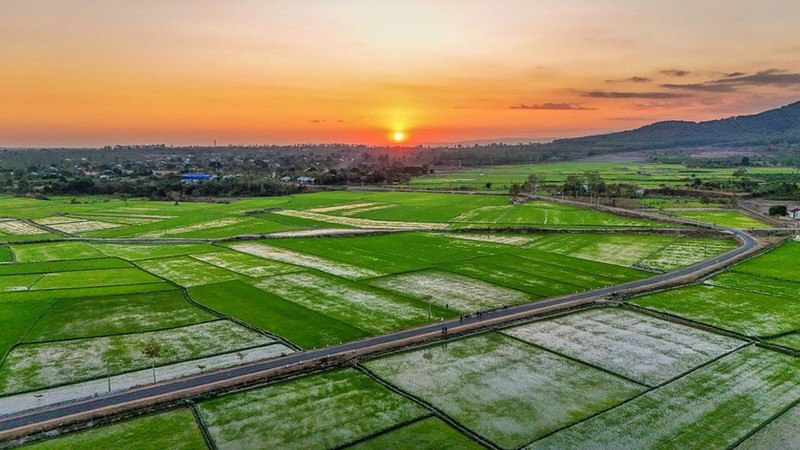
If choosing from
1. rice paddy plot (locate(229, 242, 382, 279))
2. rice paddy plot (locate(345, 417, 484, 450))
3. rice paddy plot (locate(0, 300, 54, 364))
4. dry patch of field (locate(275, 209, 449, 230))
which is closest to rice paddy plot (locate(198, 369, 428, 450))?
rice paddy plot (locate(345, 417, 484, 450))

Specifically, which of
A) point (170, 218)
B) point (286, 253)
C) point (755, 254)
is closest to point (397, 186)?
point (170, 218)

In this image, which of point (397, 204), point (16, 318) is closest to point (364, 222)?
point (397, 204)

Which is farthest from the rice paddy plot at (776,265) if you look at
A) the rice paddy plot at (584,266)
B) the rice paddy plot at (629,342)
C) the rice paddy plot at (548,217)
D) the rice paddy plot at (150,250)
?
the rice paddy plot at (150,250)

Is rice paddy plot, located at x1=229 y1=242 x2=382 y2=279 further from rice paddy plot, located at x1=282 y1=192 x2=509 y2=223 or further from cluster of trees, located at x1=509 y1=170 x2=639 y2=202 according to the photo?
cluster of trees, located at x1=509 y1=170 x2=639 y2=202

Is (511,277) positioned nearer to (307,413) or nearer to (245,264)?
(245,264)

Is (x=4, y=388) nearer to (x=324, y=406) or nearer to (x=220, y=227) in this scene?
(x=324, y=406)

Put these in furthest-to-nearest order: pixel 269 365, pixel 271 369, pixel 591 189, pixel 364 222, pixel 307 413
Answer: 1. pixel 591 189
2. pixel 364 222
3. pixel 269 365
4. pixel 271 369
5. pixel 307 413

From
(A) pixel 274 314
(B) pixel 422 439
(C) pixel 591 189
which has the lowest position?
(B) pixel 422 439
